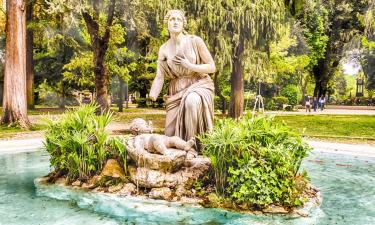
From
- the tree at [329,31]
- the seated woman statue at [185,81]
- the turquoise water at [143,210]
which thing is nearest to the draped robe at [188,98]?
the seated woman statue at [185,81]

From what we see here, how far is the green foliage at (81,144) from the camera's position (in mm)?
6496

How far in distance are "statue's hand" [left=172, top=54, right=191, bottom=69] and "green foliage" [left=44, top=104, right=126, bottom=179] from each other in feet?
4.80

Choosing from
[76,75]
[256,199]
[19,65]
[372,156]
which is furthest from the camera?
[76,75]

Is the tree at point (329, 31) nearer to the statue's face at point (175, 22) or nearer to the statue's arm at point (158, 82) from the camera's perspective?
the statue's arm at point (158, 82)

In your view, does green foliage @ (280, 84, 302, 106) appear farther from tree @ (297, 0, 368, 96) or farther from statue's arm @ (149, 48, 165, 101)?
statue's arm @ (149, 48, 165, 101)

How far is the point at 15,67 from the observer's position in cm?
1616

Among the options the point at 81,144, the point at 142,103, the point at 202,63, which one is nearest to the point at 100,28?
the point at 142,103

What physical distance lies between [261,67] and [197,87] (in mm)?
12660

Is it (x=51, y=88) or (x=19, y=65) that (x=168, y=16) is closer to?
(x=19, y=65)

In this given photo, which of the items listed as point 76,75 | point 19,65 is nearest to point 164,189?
point 19,65

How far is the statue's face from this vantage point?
21.1ft

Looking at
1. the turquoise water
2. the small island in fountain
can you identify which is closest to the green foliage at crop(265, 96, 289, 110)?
the turquoise water

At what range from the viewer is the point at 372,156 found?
10.1m

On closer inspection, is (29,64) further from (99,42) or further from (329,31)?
(329,31)
